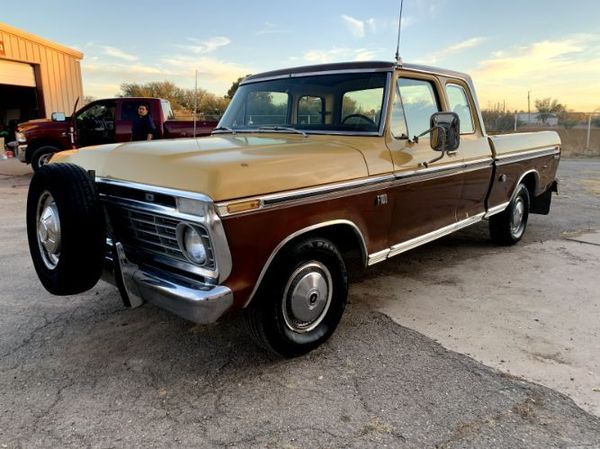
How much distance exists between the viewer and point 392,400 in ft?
9.05

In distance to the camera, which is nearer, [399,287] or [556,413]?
[556,413]

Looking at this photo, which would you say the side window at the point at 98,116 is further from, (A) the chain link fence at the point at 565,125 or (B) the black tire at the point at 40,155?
(A) the chain link fence at the point at 565,125

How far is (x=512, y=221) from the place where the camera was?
5863 mm

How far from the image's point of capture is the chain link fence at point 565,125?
68.8 feet

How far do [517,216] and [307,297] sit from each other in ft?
13.0

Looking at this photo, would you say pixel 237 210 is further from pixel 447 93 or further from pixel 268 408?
pixel 447 93

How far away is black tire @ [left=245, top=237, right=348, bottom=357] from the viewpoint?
293cm

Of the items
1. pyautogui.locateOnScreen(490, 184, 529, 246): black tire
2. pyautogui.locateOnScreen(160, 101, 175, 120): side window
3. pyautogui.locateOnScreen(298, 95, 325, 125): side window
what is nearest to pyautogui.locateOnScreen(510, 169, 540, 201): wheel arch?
pyautogui.locateOnScreen(490, 184, 529, 246): black tire

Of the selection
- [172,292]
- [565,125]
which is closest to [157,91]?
[565,125]

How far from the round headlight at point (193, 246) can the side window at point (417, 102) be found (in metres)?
2.21

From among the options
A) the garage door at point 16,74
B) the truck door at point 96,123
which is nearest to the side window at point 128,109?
the truck door at point 96,123

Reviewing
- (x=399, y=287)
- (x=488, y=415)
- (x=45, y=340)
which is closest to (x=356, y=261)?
(x=399, y=287)

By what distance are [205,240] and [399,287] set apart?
250cm

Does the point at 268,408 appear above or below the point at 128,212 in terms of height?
below
